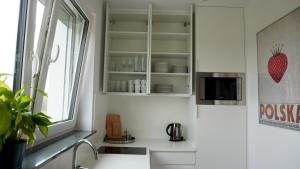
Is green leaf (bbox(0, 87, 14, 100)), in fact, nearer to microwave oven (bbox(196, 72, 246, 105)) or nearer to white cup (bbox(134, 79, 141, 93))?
white cup (bbox(134, 79, 141, 93))

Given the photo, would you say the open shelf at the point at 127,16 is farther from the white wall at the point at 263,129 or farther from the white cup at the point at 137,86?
the white wall at the point at 263,129

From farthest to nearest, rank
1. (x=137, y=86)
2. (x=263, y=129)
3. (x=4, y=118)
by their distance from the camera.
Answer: (x=137, y=86)
(x=263, y=129)
(x=4, y=118)

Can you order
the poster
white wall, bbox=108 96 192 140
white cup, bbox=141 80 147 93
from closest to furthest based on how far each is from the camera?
the poster, white cup, bbox=141 80 147 93, white wall, bbox=108 96 192 140

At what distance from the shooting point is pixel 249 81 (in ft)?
7.88

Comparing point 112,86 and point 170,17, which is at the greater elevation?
point 170,17

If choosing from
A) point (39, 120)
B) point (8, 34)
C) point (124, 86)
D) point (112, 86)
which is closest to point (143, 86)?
point (124, 86)

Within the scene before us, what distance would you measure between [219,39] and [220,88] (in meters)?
0.60

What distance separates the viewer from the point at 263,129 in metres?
2.06

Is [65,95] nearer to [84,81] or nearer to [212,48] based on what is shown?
[84,81]

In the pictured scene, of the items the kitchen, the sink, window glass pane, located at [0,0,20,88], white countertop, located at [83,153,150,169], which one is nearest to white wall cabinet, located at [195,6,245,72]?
the kitchen

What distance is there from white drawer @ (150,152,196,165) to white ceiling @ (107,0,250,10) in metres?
1.81

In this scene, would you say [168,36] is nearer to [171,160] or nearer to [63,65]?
[63,65]

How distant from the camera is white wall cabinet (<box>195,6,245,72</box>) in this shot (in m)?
2.50

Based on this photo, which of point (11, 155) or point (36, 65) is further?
point (36, 65)
